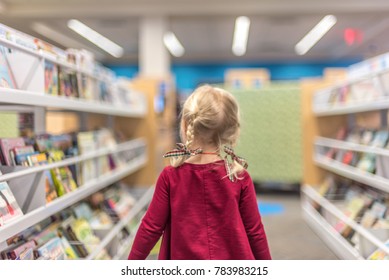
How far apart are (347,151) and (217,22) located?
5524 millimetres

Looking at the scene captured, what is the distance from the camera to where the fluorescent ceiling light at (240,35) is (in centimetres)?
790

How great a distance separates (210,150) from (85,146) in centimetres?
128

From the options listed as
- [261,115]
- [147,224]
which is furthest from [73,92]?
[261,115]

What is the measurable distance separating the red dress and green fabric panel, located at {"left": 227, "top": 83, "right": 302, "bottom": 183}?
360cm

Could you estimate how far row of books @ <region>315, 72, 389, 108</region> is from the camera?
84.7 inches

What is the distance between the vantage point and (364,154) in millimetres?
2617

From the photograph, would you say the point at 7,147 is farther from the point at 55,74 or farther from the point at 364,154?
the point at 364,154

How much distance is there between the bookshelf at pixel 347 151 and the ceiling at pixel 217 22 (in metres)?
0.26

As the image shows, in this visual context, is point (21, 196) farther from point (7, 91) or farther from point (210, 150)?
point (210, 150)

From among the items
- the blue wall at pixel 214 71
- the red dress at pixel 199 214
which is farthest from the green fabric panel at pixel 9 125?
the blue wall at pixel 214 71

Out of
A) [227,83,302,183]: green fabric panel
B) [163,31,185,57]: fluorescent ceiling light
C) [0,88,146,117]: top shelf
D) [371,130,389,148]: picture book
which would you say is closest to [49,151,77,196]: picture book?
[0,88,146,117]: top shelf

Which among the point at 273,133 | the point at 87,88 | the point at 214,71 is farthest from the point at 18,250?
the point at 214,71

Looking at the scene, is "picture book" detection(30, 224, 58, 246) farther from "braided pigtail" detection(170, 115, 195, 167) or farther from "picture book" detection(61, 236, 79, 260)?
"braided pigtail" detection(170, 115, 195, 167)

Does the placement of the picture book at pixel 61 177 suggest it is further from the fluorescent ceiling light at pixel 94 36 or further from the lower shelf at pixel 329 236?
the lower shelf at pixel 329 236
